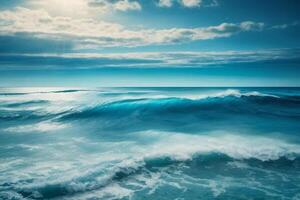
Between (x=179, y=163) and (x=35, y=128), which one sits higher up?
(x=179, y=163)

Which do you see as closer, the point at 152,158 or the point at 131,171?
the point at 131,171

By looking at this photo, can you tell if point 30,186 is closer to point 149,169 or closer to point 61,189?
point 61,189

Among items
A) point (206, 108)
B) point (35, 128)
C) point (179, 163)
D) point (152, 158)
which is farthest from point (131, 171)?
point (206, 108)

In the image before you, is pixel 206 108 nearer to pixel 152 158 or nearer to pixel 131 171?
pixel 152 158

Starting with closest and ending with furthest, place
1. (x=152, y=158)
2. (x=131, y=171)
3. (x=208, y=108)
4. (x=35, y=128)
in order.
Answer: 1. (x=131, y=171)
2. (x=152, y=158)
3. (x=35, y=128)
4. (x=208, y=108)

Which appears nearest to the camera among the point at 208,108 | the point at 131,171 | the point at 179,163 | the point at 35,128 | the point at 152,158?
the point at 131,171

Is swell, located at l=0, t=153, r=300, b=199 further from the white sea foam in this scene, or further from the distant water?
the white sea foam

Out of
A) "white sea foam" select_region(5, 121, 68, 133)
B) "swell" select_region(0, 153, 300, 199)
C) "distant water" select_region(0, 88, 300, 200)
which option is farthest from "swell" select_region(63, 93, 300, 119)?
"swell" select_region(0, 153, 300, 199)
